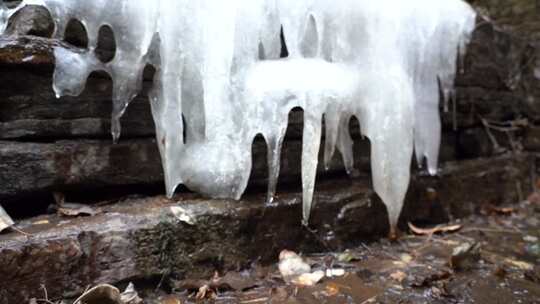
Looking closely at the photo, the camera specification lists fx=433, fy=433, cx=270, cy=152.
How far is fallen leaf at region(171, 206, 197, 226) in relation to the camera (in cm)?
163

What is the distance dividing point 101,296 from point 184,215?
1.43 feet

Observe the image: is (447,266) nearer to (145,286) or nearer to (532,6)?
(145,286)

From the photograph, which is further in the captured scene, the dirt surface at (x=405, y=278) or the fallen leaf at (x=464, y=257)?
the fallen leaf at (x=464, y=257)

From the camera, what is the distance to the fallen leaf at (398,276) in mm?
1798

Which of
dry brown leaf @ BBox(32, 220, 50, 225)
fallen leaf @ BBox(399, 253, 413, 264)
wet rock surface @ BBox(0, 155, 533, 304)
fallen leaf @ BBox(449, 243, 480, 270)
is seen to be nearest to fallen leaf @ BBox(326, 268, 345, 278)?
wet rock surface @ BBox(0, 155, 533, 304)

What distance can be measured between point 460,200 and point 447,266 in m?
0.94

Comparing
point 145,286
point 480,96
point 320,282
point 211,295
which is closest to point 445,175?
point 480,96

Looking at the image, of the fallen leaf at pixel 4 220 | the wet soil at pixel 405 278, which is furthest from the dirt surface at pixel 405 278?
the fallen leaf at pixel 4 220

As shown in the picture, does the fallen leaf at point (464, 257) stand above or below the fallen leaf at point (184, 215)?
below

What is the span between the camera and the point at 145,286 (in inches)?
60.6

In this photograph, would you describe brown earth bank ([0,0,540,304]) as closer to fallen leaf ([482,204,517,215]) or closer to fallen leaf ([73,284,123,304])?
fallen leaf ([73,284,123,304])

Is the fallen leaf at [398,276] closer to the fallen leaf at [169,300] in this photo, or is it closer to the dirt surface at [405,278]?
the dirt surface at [405,278]

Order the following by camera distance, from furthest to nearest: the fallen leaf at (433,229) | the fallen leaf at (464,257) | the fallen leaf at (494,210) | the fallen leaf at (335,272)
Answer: the fallen leaf at (494,210) < the fallen leaf at (433,229) < the fallen leaf at (464,257) < the fallen leaf at (335,272)

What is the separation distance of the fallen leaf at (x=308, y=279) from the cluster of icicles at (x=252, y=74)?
0.88 feet
